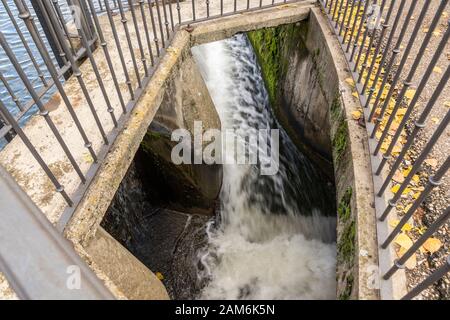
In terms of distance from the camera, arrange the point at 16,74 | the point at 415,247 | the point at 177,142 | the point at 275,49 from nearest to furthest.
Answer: the point at 415,247, the point at 177,142, the point at 275,49, the point at 16,74

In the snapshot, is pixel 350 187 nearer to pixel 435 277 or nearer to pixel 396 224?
pixel 396 224

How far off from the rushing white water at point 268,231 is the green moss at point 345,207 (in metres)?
1.80

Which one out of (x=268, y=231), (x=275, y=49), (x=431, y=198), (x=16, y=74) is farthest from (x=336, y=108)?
(x=16, y=74)

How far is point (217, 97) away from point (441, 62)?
380 cm

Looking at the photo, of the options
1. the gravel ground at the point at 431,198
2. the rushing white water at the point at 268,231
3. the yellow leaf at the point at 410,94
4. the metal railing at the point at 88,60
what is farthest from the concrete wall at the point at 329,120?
the metal railing at the point at 88,60

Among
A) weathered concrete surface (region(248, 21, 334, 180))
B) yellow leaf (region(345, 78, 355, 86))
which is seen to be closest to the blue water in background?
weathered concrete surface (region(248, 21, 334, 180))

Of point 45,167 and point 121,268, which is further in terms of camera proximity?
point 121,268

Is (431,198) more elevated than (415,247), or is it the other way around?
(415,247)

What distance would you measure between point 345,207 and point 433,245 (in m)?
0.68

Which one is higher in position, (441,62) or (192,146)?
(441,62)

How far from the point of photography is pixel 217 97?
6.39 meters

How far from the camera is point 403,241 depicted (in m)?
2.20
